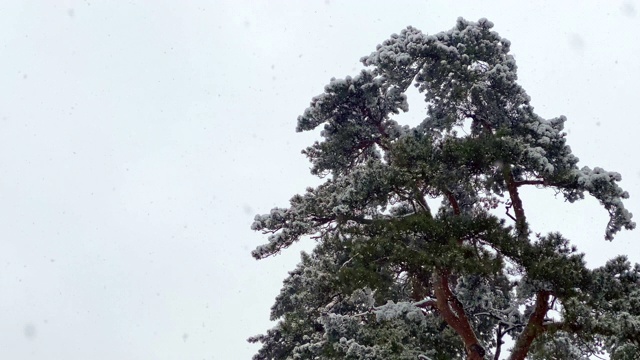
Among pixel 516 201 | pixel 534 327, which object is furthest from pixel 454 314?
pixel 516 201

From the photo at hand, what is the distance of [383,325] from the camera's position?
1297cm

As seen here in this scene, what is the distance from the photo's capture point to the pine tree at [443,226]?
1160cm

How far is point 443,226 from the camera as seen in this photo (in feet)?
39.8

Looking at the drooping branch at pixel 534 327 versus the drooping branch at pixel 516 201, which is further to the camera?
the drooping branch at pixel 516 201

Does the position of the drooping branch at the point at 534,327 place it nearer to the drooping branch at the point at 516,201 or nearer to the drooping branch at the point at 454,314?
the drooping branch at the point at 454,314

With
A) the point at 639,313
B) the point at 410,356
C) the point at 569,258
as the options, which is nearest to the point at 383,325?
the point at 410,356

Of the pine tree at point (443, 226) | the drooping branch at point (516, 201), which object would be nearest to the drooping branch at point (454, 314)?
the pine tree at point (443, 226)

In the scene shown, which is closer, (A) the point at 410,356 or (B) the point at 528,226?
(A) the point at 410,356

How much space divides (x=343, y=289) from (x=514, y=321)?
4.12m

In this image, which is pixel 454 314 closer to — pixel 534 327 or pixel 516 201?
pixel 534 327

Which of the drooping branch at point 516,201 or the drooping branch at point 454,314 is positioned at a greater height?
the drooping branch at point 516,201

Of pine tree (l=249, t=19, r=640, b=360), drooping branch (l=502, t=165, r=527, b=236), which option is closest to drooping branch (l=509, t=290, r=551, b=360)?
pine tree (l=249, t=19, r=640, b=360)

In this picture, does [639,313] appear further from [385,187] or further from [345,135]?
[345,135]

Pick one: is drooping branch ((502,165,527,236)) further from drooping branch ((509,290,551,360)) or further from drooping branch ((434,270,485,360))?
drooping branch ((434,270,485,360))
